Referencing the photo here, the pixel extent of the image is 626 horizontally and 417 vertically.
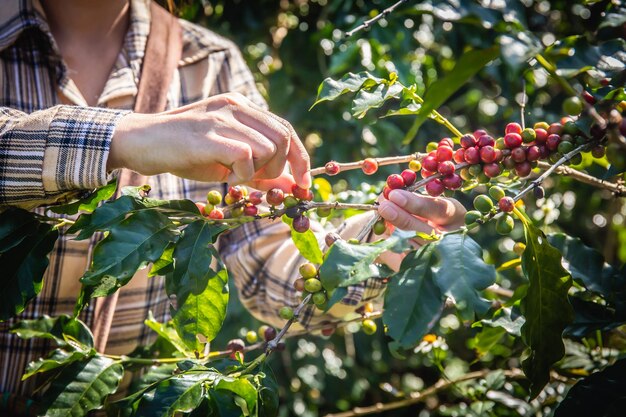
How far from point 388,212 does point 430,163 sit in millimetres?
123

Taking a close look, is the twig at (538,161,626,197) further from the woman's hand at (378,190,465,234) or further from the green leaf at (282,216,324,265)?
the green leaf at (282,216,324,265)

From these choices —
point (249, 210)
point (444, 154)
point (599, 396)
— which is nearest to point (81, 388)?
point (249, 210)

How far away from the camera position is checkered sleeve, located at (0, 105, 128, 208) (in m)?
0.83

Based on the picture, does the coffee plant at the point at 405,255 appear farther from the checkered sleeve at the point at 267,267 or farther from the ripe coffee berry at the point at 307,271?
the checkered sleeve at the point at 267,267

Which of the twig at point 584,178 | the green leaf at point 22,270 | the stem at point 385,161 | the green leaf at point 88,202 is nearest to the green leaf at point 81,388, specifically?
the green leaf at point 22,270

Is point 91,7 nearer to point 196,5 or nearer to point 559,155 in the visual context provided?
point 196,5

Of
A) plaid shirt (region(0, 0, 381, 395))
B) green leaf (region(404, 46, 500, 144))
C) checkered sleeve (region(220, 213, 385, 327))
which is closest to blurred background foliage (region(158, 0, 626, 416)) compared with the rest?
plaid shirt (region(0, 0, 381, 395))

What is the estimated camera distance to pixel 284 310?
90 centimetres

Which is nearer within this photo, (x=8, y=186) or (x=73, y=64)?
(x=8, y=186)

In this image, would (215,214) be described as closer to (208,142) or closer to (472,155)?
(208,142)

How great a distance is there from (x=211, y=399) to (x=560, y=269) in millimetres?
537

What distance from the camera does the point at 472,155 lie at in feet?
2.79

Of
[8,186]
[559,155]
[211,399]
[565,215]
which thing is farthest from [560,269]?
[565,215]

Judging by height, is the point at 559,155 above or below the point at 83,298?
above
